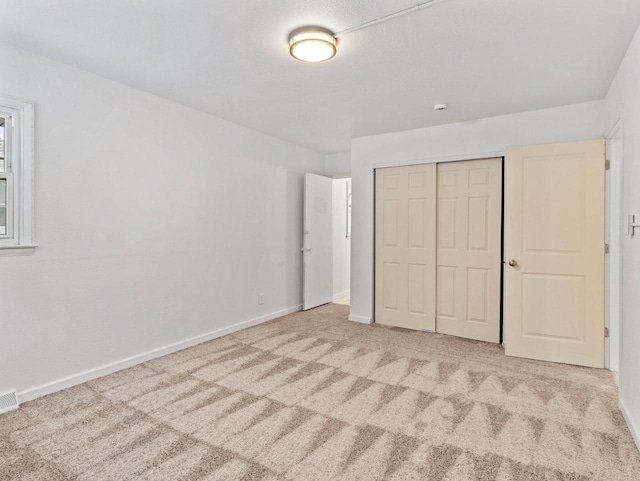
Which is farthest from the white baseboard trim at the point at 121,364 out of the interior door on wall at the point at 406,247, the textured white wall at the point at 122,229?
the interior door on wall at the point at 406,247

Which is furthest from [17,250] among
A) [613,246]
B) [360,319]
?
[613,246]

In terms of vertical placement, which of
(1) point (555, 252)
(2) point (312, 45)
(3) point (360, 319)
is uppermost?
(2) point (312, 45)

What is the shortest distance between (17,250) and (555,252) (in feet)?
14.0

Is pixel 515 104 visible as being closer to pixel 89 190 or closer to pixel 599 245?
pixel 599 245

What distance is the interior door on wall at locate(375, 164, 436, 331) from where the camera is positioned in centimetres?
424

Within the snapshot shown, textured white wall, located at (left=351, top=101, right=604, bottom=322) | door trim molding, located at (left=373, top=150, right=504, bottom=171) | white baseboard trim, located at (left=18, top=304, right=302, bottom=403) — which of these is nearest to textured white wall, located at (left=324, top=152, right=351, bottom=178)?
textured white wall, located at (left=351, top=101, right=604, bottom=322)

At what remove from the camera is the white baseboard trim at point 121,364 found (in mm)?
2564

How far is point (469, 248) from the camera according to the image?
4.03 metres

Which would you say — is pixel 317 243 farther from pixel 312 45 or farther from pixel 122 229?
pixel 312 45

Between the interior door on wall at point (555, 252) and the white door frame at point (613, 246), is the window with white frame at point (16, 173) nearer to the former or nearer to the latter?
the interior door on wall at point (555, 252)

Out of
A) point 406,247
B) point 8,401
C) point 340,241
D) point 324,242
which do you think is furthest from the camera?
point 340,241

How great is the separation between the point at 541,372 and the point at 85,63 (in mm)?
4335

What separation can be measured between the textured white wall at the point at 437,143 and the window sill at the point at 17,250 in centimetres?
326

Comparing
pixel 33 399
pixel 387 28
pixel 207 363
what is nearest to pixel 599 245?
pixel 387 28
